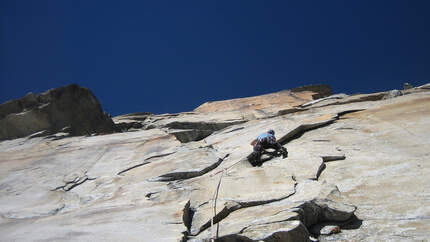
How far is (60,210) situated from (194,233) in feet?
12.3

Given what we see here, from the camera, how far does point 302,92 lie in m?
23.9

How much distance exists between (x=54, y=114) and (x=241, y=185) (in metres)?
15.1

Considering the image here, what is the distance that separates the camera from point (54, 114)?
1777 centimetres

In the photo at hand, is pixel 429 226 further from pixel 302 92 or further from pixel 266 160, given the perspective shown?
pixel 302 92

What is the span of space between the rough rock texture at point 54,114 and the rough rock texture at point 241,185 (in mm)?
4293

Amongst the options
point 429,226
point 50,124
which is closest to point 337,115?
point 429,226

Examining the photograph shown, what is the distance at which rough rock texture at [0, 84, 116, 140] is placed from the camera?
671 inches

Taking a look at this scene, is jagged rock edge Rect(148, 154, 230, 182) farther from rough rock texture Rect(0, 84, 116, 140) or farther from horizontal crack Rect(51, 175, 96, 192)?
rough rock texture Rect(0, 84, 116, 140)

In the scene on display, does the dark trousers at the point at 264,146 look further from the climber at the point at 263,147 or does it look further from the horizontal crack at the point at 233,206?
the horizontal crack at the point at 233,206

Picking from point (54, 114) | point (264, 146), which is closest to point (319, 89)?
point (264, 146)

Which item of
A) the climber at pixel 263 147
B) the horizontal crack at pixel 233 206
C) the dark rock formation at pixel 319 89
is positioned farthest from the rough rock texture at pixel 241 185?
the dark rock formation at pixel 319 89

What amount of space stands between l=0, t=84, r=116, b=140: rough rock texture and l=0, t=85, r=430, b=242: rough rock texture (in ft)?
14.1

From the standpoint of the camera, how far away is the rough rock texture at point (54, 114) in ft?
55.9

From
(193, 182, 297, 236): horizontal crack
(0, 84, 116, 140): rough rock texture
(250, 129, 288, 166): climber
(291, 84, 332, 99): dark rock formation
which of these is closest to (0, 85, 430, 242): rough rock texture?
(193, 182, 297, 236): horizontal crack
